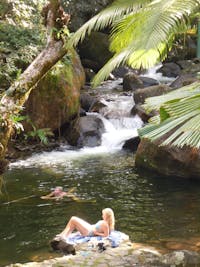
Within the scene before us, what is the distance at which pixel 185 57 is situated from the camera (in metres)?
29.3

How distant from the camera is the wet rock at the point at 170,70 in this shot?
26953 millimetres

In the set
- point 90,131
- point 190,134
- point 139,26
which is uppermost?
point 139,26

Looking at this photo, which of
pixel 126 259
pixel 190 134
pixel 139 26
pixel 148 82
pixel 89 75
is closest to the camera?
pixel 190 134

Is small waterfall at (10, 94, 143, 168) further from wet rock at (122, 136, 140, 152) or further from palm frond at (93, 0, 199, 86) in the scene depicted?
palm frond at (93, 0, 199, 86)

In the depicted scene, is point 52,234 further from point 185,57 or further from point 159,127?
point 185,57

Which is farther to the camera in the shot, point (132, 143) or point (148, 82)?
point (148, 82)

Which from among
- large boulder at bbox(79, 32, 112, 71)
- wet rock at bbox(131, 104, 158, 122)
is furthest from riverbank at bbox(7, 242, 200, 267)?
large boulder at bbox(79, 32, 112, 71)

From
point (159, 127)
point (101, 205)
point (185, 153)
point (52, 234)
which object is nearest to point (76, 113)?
point (185, 153)

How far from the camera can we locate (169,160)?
1298 centimetres

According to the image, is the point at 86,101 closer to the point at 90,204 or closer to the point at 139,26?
the point at 90,204

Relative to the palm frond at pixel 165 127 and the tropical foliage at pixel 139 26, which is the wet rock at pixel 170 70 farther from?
the palm frond at pixel 165 127

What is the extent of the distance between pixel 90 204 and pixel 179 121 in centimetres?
757

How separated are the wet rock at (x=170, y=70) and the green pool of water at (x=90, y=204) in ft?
43.4

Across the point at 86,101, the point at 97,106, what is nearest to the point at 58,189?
the point at 97,106
